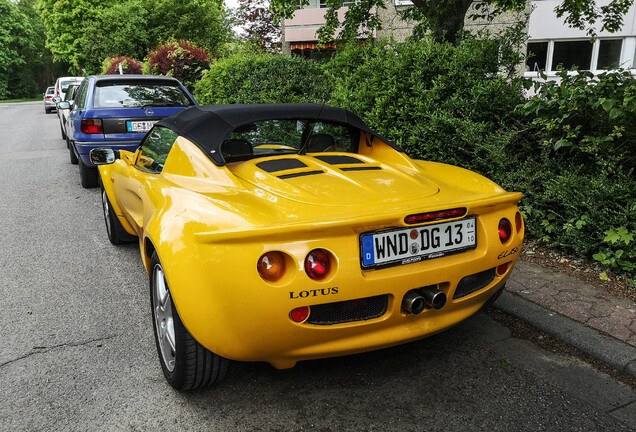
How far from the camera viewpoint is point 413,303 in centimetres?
232

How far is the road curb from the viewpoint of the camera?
2879 mm

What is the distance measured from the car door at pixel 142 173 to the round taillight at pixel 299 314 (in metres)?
1.49

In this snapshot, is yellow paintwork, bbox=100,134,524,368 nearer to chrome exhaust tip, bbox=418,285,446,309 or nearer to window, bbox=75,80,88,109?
chrome exhaust tip, bbox=418,285,446,309

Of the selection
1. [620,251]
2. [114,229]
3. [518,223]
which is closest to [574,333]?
[518,223]

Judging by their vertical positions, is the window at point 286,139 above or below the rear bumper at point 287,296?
above

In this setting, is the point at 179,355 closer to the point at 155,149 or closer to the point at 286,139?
the point at 286,139

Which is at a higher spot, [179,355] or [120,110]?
[120,110]

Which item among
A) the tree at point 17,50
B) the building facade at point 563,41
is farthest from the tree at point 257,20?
the tree at point 17,50

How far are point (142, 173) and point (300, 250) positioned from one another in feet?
6.30

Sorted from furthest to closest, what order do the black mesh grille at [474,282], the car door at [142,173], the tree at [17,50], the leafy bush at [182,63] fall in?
the tree at [17,50], the leafy bush at [182,63], the car door at [142,173], the black mesh grille at [474,282]

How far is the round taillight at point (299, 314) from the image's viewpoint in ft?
7.14

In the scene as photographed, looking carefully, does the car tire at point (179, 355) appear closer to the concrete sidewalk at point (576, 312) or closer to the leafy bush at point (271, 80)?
the concrete sidewalk at point (576, 312)

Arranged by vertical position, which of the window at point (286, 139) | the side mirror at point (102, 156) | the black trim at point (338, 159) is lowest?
the side mirror at point (102, 156)

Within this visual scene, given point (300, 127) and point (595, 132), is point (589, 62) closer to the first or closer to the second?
point (595, 132)
